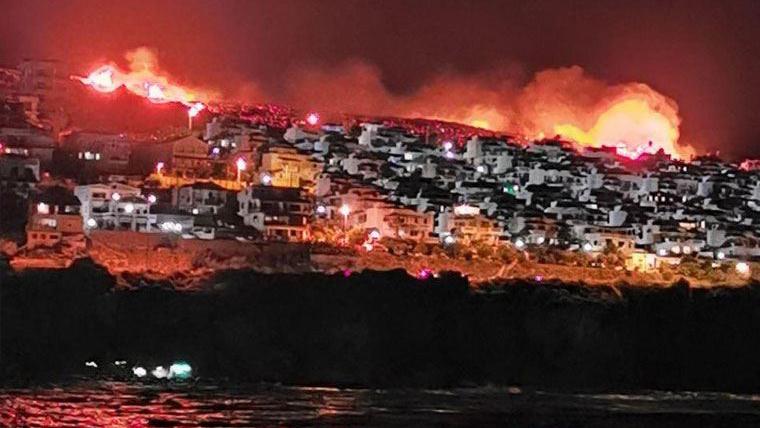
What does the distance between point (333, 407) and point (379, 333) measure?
7.69m

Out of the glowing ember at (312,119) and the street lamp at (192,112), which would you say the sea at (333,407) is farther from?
the glowing ember at (312,119)

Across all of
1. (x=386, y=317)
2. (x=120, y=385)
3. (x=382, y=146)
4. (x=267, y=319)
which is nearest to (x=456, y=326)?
(x=386, y=317)

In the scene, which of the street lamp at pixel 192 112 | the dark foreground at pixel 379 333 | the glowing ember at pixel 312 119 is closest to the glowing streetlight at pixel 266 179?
the street lamp at pixel 192 112

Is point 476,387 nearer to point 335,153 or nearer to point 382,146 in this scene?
point 335,153

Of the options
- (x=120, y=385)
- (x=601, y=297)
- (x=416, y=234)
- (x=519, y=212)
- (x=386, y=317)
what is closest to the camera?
(x=120, y=385)

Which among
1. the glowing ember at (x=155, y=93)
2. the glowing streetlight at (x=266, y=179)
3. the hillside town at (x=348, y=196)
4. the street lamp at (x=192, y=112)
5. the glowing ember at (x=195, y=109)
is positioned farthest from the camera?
the glowing ember at (x=155, y=93)

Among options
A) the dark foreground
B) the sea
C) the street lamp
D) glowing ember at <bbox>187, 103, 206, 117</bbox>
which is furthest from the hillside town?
the sea

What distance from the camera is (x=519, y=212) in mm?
53062

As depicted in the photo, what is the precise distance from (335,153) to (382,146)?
20.2 ft

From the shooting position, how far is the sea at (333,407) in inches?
979

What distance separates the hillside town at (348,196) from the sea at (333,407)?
9.10m

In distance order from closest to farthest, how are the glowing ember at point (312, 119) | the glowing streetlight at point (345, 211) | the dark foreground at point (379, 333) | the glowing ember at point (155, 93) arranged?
the dark foreground at point (379, 333) → the glowing streetlight at point (345, 211) → the glowing ember at point (155, 93) → the glowing ember at point (312, 119)

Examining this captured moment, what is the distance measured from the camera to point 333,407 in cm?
2817

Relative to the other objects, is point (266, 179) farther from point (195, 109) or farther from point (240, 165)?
point (195, 109)
